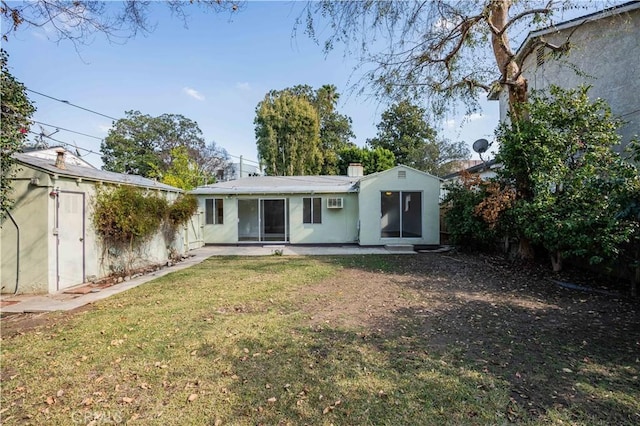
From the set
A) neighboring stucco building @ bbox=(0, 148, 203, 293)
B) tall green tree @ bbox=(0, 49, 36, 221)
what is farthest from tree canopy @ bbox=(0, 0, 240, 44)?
neighboring stucco building @ bbox=(0, 148, 203, 293)

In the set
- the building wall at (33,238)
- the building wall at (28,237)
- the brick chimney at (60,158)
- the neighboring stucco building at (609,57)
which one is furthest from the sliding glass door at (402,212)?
the building wall at (28,237)

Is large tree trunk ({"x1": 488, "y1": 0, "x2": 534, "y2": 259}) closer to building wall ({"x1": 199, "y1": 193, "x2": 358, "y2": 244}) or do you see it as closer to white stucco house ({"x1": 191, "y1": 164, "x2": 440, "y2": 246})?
white stucco house ({"x1": 191, "y1": 164, "x2": 440, "y2": 246})

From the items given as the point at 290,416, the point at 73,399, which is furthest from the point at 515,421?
the point at 73,399

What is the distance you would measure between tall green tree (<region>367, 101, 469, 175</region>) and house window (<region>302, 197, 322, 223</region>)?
1934 cm

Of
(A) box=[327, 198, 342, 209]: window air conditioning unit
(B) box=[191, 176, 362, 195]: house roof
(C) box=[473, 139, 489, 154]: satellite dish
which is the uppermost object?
(C) box=[473, 139, 489, 154]: satellite dish

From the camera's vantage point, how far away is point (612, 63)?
27.9 ft

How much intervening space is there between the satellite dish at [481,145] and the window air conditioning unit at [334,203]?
5.72 m

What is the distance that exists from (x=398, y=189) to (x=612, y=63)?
23.8 ft

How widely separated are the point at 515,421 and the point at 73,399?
378cm

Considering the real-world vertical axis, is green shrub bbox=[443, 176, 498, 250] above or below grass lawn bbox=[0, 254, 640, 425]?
above

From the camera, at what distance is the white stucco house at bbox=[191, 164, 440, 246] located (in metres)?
13.3

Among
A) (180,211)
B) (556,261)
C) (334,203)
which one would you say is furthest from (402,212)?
(180,211)

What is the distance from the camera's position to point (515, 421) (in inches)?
99.7

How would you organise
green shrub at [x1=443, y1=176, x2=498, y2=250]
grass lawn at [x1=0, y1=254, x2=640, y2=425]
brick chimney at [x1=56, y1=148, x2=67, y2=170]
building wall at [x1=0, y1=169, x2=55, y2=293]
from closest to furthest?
grass lawn at [x1=0, y1=254, x2=640, y2=425], building wall at [x1=0, y1=169, x2=55, y2=293], brick chimney at [x1=56, y1=148, x2=67, y2=170], green shrub at [x1=443, y1=176, x2=498, y2=250]
